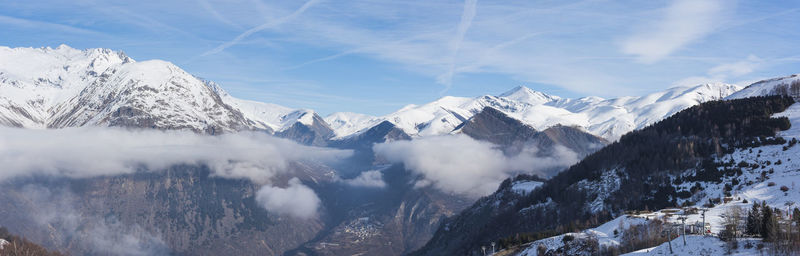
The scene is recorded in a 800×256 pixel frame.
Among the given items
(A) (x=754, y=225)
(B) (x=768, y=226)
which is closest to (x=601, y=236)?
(A) (x=754, y=225)

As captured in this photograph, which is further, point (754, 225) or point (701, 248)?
point (754, 225)

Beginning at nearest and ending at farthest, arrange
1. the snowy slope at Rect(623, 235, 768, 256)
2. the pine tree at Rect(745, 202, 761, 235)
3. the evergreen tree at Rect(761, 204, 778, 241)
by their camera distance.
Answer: the snowy slope at Rect(623, 235, 768, 256), the evergreen tree at Rect(761, 204, 778, 241), the pine tree at Rect(745, 202, 761, 235)

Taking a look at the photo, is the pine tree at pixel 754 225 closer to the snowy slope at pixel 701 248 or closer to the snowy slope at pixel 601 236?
the snowy slope at pixel 701 248

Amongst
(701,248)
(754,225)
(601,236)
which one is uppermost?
(754,225)

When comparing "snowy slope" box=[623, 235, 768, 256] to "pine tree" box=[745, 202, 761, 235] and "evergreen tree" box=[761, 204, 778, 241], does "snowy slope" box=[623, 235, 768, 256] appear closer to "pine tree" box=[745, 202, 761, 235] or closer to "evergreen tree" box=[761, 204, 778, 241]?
"evergreen tree" box=[761, 204, 778, 241]

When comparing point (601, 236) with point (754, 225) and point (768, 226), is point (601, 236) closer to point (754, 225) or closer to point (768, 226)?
point (754, 225)

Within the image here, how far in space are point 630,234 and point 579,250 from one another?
1879 centimetres

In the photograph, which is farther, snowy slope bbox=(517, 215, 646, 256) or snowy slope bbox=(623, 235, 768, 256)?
snowy slope bbox=(517, 215, 646, 256)

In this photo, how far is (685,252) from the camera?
12412cm

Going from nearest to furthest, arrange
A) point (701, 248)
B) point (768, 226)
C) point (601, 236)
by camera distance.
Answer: point (768, 226), point (701, 248), point (601, 236)

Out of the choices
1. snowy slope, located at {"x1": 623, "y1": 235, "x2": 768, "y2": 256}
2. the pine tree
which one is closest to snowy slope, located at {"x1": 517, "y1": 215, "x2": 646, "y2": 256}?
snowy slope, located at {"x1": 623, "y1": 235, "x2": 768, "y2": 256}

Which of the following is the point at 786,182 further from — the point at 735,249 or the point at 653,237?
the point at 735,249

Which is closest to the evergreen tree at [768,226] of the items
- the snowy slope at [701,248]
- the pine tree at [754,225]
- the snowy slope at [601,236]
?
the snowy slope at [701,248]

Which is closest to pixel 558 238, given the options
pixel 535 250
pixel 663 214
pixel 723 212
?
pixel 535 250
